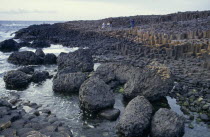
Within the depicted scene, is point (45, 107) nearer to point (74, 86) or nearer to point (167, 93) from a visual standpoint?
point (74, 86)

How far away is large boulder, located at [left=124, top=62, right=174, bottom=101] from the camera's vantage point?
958 centimetres

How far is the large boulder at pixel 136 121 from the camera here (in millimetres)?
6906

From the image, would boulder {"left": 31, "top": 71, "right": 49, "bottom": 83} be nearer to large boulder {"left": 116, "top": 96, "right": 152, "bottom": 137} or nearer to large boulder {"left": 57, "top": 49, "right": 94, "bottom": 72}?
large boulder {"left": 57, "top": 49, "right": 94, "bottom": 72}

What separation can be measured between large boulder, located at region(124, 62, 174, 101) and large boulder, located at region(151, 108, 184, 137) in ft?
8.07

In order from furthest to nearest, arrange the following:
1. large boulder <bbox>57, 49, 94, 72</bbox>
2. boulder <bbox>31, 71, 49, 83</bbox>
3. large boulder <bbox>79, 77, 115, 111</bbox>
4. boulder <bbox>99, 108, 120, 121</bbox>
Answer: large boulder <bbox>57, 49, 94, 72</bbox>
boulder <bbox>31, 71, 49, 83</bbox>
large boulder <bbox>79, 77, 115, 111</bbox>
boulder <bbox>99, 108, 120, 121</bbox>

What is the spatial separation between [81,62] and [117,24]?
95.7 ft

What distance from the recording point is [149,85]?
9648mm

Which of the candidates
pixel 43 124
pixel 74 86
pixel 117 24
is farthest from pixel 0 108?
pixel 117 24

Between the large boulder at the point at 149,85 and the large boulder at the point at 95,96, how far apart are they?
→ 4.14ft

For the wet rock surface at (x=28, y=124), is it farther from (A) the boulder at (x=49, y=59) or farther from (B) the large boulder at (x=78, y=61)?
(A) the boulder at (x=49, y=59)

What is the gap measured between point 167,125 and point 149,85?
3.02m

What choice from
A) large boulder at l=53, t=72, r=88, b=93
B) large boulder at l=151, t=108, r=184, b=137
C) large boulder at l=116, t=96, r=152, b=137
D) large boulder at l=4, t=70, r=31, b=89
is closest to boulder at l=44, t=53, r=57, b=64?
large boulder at l=4, t=70, r=31, b=89

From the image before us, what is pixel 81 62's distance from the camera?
14.6 meters

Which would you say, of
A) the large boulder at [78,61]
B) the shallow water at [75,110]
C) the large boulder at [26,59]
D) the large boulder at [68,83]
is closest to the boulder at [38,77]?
the shallow water at [75,110]
